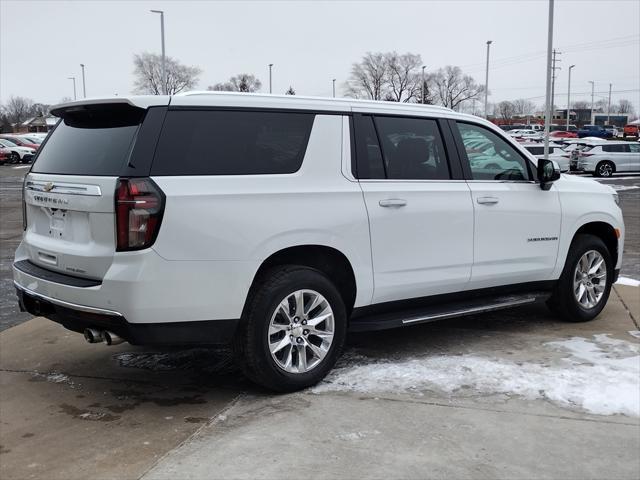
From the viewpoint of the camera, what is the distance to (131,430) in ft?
13.0

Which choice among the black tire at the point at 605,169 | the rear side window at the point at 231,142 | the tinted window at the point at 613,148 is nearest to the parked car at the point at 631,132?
the tinted window at the point at 613,148

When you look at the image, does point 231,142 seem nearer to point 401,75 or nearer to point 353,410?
point 353,410

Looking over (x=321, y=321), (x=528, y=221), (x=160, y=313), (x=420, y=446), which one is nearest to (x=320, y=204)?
(x=321, y=321)

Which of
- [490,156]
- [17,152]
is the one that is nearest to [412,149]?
[490,156]

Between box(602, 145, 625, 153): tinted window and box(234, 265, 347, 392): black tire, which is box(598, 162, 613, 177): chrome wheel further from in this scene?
box(234, 265, 347, 392): black tire

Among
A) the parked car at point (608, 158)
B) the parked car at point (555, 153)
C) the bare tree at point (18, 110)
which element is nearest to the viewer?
the parked car at point (608, 158)

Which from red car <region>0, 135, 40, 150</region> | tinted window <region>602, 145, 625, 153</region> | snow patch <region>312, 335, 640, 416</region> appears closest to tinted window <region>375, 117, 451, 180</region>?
snow patch <region>312, 335, 640, 416</region>

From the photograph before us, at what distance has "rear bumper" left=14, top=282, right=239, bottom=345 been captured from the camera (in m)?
3.96

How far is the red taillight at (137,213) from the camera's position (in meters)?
3.88

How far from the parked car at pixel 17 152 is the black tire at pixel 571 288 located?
138ft

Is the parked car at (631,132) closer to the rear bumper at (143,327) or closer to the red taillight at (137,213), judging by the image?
the rear bumper at (143,327)

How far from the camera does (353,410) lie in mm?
4191

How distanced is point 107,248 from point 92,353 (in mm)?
1949

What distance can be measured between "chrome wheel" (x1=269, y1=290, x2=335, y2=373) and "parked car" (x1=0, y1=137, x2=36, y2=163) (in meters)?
42.7
